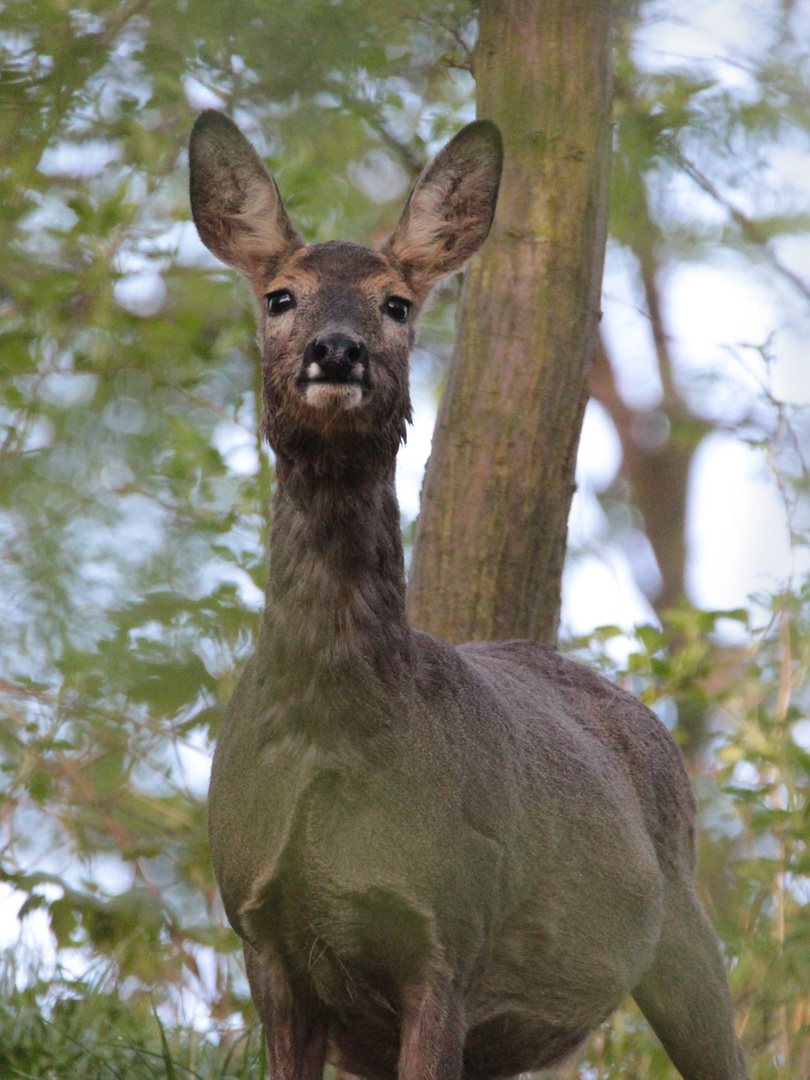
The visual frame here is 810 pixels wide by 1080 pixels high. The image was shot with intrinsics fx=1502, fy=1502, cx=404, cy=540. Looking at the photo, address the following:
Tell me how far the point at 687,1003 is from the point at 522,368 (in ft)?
9.33

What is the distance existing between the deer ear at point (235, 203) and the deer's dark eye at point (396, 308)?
0.50 m

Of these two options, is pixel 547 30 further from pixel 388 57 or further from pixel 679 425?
pixel 679 425

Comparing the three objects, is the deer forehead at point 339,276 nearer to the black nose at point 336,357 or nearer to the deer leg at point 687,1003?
the black nose at point 336,357

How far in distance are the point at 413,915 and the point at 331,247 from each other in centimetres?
217

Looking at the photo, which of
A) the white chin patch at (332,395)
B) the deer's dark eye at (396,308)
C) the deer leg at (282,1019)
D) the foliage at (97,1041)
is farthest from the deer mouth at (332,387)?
the foliage at (97,1041)

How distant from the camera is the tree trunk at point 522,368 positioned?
6730 millimetres

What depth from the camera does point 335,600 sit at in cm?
456

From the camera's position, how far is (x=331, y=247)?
16.4ft

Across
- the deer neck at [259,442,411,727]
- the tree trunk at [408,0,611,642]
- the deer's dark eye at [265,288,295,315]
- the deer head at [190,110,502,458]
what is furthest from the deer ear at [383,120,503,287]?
the tree trunk at [408,0,611,642]

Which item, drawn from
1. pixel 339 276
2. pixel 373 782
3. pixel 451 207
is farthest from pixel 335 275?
pixel 373 782

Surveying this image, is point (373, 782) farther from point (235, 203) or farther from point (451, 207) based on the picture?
point (451, 207)

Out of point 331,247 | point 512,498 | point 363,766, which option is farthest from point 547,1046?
point 331,247

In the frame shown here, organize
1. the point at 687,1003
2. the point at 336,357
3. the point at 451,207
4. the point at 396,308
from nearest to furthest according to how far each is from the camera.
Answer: the point at 336,357 → the point at 396,308 → the point at 451,207 → the point at 687,1003

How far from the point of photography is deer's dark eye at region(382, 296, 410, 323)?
195 inches
